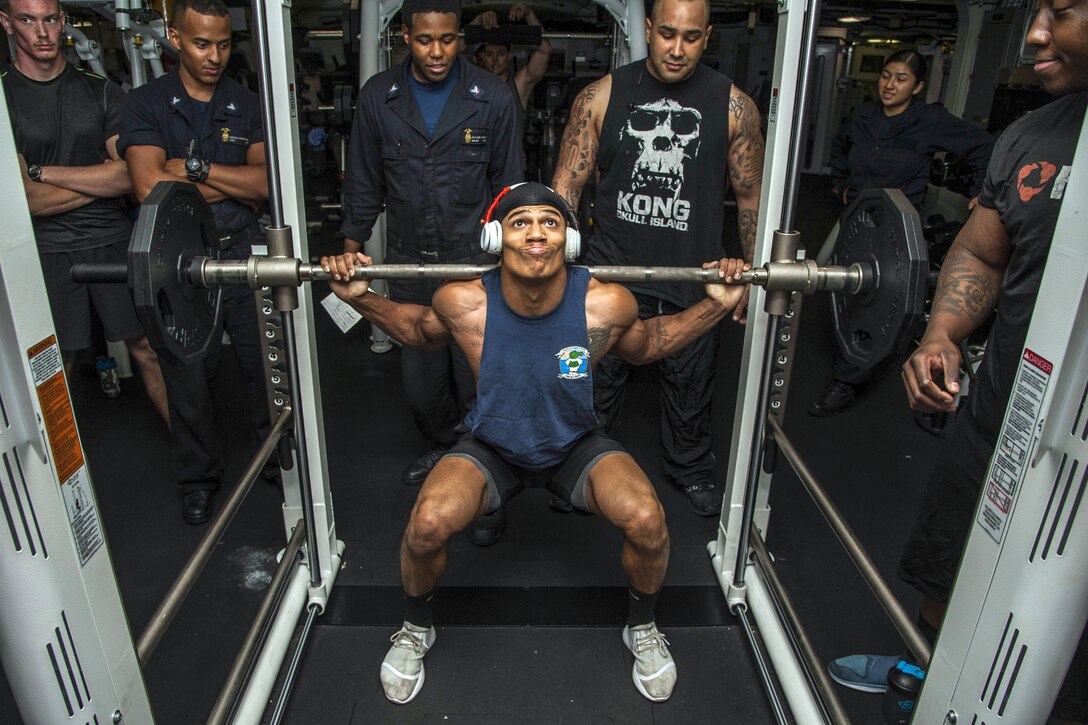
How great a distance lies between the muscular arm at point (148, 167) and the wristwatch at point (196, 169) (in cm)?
3

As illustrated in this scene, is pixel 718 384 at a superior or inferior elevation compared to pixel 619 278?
inferior

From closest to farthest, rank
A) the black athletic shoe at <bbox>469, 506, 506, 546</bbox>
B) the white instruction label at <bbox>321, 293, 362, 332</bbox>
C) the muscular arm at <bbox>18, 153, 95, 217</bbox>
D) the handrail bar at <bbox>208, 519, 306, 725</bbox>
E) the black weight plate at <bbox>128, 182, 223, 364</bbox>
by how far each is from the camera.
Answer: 1. the black weight plate at <bbox>128, 182, 223, 364</bbox>
2. the handrail bar at <bbox>208, 519, 306, 725</bbox>
3. the white instruction label at <bbox>321, 293, 362, 332</bbox>
4. the muscular arm at <bbox>18, 153, 95, 217</bbox>
5. the black athletic shoe at <bbox>469, 506, 506, 546</bbox>

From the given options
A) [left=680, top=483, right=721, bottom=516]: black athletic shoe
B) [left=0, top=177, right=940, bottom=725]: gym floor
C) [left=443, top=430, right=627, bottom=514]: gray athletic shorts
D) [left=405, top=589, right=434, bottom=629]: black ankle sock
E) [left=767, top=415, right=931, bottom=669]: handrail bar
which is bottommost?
[left=0, top=177, right=940, bottom=725]: gym floor

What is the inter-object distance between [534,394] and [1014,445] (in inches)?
42.3

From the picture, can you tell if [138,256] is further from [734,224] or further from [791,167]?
[734,224]

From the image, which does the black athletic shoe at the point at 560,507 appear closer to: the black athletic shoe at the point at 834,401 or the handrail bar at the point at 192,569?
the handrail bar at the point at 192,569

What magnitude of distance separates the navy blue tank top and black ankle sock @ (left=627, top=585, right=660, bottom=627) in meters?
0.40

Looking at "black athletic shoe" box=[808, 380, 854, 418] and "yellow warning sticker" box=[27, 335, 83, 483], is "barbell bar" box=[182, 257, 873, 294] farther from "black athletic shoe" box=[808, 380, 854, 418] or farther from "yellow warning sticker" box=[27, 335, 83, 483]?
"black athletic shoe" box=[808, 380, 854, 418]

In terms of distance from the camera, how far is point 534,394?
1843 millimetres

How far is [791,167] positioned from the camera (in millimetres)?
1699

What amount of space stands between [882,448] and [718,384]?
2.66ft

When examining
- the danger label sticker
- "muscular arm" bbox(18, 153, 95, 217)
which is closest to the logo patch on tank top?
the danger label sticker

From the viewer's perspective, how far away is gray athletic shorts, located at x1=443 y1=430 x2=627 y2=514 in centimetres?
186

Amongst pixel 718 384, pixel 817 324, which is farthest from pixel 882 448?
pixel 817 324
